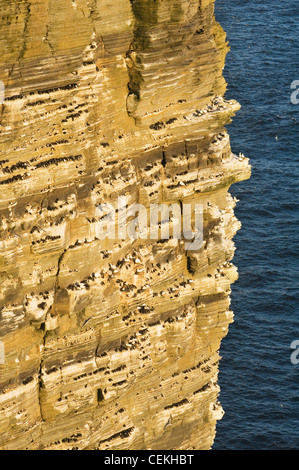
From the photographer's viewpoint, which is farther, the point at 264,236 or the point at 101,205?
the point at 264,236

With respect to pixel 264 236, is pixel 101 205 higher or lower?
higher

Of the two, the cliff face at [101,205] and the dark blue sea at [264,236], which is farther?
the dark blue sea at [264,236]

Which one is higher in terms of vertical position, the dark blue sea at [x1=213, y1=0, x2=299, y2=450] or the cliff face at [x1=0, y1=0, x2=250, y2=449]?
the cliff face at [x1=0, y1=0, x2=250, y2=449]

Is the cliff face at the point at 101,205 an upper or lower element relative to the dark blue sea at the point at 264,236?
upper

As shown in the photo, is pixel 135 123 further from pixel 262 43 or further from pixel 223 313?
pixel 262 43
